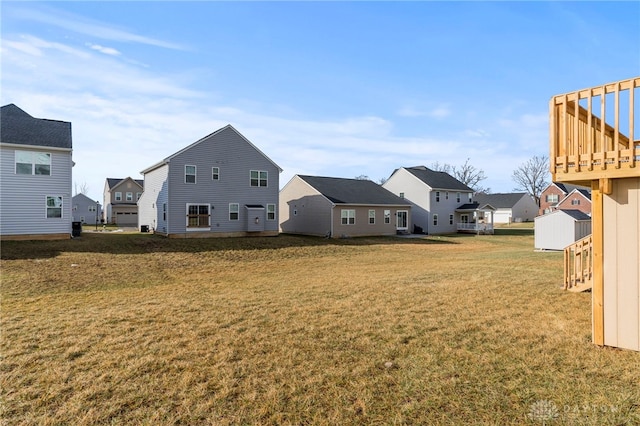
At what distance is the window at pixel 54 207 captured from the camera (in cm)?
1927

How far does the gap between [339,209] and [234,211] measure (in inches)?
359

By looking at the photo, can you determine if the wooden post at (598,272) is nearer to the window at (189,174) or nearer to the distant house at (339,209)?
the window at (189,174)

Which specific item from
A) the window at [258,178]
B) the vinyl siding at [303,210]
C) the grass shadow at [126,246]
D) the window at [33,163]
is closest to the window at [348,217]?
the vinyl siding at [303,210]

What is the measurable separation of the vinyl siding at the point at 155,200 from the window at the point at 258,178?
5912 mm

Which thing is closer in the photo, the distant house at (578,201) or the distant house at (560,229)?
the distant house at (560,229)

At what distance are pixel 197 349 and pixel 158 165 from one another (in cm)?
2252

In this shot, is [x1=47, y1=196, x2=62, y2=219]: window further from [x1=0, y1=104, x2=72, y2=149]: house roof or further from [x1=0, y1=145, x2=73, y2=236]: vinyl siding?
[x1=0, y1=104, x2=72, y2=149]: house roof

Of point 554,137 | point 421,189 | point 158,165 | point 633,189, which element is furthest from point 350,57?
point 421,189

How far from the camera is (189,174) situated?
23.5 metres

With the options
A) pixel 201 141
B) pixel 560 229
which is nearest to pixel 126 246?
pixel 201 141

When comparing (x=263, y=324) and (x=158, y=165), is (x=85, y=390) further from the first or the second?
(x=158, y=165)

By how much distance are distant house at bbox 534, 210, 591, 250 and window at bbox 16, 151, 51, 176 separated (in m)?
28.6

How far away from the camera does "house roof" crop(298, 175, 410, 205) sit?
3098 cm

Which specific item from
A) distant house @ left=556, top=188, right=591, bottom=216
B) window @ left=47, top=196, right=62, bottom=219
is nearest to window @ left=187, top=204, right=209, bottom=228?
window @ left=47, top=196, right=62, bottom=219
